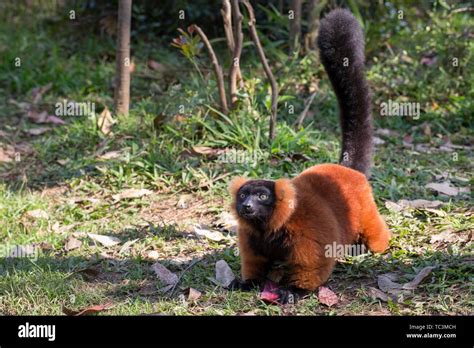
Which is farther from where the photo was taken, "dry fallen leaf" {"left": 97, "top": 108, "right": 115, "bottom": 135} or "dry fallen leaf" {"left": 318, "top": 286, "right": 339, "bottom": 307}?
"dry fallen leaf" {"left": 97, "top": 108, "right": 115, "bottom": 135}

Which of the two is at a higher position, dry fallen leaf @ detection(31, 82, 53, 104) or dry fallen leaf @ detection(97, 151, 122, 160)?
dry fallen leaf @ detection(31, 82, 53, 104)

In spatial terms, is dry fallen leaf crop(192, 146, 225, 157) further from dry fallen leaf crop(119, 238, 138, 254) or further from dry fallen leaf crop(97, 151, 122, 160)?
dry fallen leaf crop(119, 238, 138, 254)

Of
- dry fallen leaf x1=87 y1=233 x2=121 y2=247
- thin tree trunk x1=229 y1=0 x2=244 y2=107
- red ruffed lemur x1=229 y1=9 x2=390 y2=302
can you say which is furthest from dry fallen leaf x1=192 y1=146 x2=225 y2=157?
red ruffed lemur x1=229 y1=9 x2=390 y2=302

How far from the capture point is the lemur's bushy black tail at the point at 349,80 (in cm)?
571

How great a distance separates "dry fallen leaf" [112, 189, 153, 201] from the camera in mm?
6513

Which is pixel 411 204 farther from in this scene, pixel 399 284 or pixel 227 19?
pixel 227 19

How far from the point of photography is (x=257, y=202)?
474cm

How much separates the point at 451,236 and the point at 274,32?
515 centimetres

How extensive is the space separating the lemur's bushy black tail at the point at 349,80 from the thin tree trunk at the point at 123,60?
261 cm

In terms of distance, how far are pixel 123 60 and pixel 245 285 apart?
362 centimetres

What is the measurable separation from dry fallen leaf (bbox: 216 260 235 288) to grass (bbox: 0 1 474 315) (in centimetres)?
8

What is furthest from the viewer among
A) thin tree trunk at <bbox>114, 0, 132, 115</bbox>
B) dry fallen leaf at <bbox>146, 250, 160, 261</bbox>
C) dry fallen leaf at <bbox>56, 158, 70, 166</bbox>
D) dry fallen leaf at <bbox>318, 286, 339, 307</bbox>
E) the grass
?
thin tree trunk at <bbox>114, 0, 132, 115</bbox>
